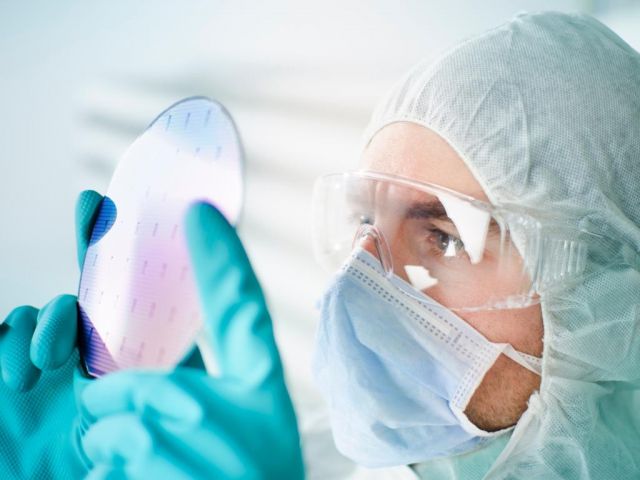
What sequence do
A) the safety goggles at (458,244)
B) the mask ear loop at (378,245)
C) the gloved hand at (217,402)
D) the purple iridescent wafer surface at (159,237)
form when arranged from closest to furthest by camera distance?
the gloved hand at (217,402), the purple iridescent wafer surface at (159,237), the safety goggles at (458,244), the mask ear loop at (378,245)

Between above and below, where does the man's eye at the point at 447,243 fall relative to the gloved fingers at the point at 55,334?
below

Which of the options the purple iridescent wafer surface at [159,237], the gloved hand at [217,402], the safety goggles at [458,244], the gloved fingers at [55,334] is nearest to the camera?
the gloved hand at [217,402]

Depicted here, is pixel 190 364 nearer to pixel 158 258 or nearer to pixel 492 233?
pixel 158 258

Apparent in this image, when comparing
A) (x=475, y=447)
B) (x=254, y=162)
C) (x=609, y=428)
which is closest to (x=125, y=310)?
(x=475, y=447)

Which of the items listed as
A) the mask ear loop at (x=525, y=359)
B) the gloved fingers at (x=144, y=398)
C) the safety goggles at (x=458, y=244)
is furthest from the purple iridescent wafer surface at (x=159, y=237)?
the mask ear loop at (x=525, y=359)

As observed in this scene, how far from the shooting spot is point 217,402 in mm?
625

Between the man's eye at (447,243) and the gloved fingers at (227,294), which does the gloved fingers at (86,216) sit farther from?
the man's eye at (447,243)

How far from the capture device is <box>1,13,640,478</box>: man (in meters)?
1.12

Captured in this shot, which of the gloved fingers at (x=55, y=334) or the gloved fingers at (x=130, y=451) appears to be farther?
the gloved fingers at (x=55, y=334)

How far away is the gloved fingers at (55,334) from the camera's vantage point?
904 millimetres

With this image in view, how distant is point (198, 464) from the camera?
24.5 inches

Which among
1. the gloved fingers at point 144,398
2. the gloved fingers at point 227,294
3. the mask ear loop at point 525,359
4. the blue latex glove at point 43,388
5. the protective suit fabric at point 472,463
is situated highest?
the gloved fingers at point 227,294

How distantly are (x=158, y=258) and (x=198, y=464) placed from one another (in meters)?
0.27

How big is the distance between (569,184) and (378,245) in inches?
15.4
